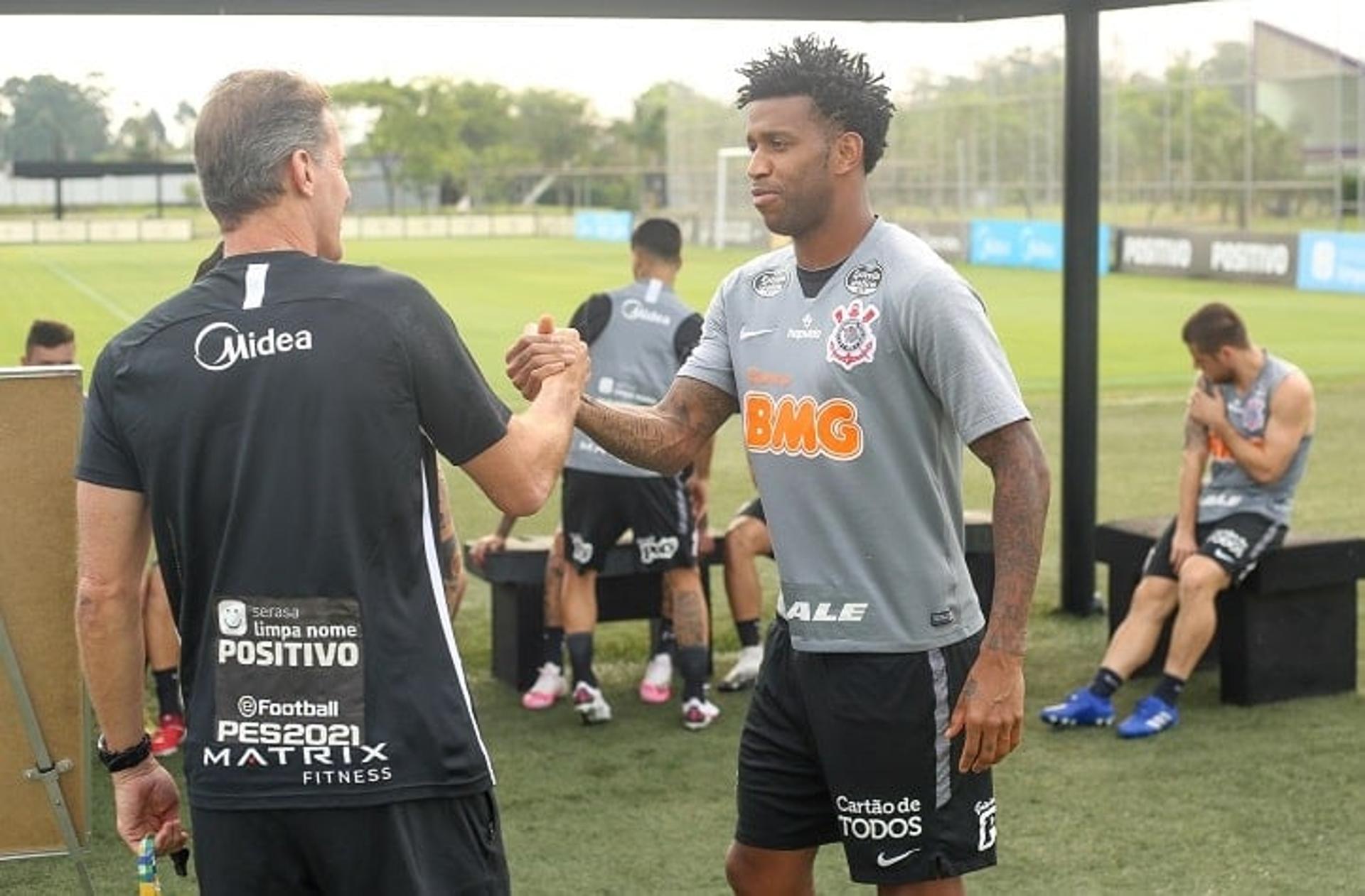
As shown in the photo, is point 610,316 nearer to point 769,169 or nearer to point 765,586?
point 765,586

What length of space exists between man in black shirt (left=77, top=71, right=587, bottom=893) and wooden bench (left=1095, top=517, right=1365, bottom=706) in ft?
18.4

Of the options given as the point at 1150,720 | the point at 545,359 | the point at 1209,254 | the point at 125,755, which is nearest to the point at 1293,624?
the point at 1150,720

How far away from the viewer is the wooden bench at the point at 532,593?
8.81 m

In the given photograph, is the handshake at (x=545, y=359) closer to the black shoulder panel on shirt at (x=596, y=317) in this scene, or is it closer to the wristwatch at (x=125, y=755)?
the wristwatch at (x=125, y=755)

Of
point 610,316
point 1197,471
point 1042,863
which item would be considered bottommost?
point 1042,863

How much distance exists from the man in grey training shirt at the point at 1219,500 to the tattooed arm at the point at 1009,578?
161 inches

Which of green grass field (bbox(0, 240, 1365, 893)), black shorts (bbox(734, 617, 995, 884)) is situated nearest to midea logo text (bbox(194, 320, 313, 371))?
black shorts (bbox(734, 617, 995, 884))

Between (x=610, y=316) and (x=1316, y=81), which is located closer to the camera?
(x=610, y=316)

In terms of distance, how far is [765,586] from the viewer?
1118cm

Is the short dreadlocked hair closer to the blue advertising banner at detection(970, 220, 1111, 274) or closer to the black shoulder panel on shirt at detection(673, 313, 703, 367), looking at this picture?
the black shoulder panel on shirt at detection(673, 313, 703, 367)

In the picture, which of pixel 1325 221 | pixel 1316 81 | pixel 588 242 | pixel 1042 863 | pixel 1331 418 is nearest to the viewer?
pixel 1042 863

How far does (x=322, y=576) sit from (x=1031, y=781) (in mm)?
4553

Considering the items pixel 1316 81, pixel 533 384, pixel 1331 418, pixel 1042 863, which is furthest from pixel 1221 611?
pixel 1316 81

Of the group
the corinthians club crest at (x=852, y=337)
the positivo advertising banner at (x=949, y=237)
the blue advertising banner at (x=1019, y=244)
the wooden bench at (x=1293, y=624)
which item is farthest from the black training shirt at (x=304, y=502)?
the positivo advertising banner at (x=949, y=237)
